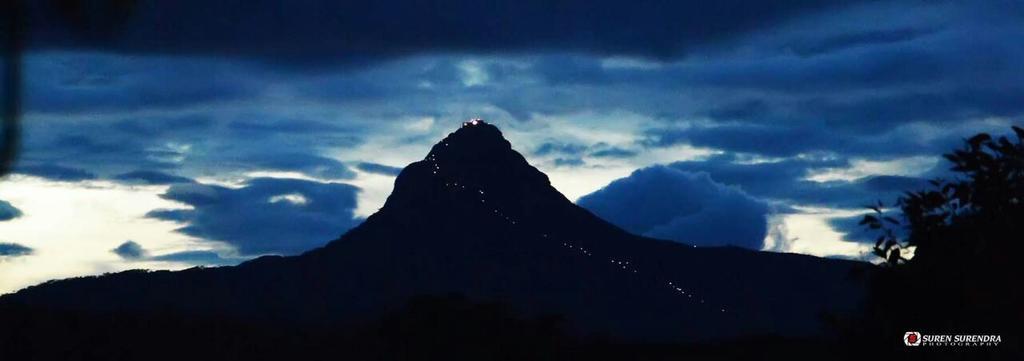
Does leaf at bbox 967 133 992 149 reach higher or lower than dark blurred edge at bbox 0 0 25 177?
higher

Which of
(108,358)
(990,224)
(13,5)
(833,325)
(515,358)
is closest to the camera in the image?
(13,5)

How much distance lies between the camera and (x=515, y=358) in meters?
85.8

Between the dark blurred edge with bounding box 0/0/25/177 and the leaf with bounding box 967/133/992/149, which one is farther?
the leaf with bounding box 967/133/992/149

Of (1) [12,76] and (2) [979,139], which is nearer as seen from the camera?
(1) [12,76]

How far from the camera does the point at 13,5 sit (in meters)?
5.66

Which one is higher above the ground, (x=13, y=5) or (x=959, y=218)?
(x=959, y=218)

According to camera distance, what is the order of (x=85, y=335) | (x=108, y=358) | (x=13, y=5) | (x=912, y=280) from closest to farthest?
(x=13, y=5) → (x=912, y=280) → (x=108, y=358) → (x=85, y=335)

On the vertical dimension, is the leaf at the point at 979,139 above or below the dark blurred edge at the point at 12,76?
above

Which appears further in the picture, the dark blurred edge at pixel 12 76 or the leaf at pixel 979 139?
the leaf at pixel 979 139

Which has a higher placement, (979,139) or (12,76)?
(979,139)

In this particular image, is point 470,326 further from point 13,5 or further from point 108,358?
point 13,5

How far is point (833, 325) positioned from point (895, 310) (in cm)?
200

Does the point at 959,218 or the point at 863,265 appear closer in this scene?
the point at 959,218

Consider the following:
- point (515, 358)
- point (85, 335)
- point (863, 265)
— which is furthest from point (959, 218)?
point (85, 335)
